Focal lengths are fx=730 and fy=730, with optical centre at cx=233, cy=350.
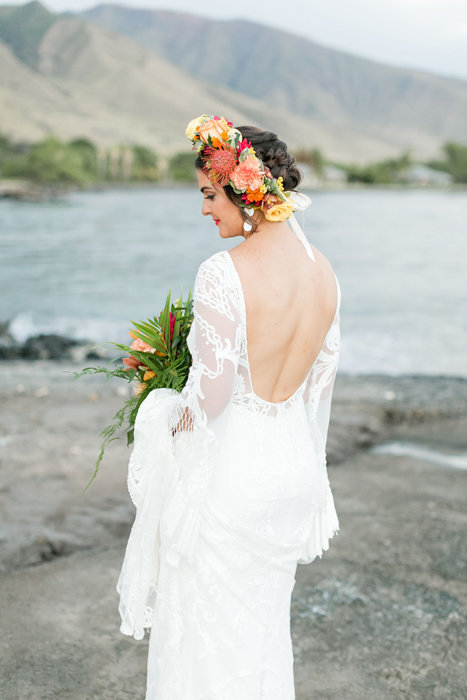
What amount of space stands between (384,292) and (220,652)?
27.4 meters

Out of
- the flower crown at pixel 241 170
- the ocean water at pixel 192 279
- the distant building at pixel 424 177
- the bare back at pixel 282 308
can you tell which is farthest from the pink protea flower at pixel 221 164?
the distant building at pixel 424 177

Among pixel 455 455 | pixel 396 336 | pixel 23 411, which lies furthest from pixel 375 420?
pixel 396 336

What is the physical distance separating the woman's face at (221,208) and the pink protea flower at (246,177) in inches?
4.2

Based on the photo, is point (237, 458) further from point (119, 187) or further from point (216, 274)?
point (119, 187)

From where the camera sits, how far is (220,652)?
8.52 feet

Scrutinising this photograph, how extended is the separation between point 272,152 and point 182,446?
1.09 m

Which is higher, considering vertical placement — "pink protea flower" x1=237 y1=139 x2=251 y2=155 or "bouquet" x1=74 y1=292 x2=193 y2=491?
"pink protea flower" x1=237 y1=139 x2=251 y2=155

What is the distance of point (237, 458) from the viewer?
2537 mm

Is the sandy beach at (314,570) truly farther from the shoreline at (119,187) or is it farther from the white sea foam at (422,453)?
the shoreline at (119,187)

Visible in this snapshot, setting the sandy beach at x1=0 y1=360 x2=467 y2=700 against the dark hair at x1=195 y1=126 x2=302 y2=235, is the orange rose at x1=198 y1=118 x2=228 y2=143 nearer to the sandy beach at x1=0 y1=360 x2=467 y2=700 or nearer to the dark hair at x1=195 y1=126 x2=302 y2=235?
the dark hair at x1=195 y1=126 x2=302 y2=235

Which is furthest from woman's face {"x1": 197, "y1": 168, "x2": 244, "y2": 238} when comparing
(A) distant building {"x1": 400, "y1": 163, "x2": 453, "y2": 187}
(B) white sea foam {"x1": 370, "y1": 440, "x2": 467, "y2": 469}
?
(A) distant building {"x1": 400, "y1": 163, "x2": 453, "y2": 187}

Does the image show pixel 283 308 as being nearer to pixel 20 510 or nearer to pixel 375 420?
pixel 20 510

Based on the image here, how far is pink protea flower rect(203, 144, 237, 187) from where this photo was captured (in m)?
2.45

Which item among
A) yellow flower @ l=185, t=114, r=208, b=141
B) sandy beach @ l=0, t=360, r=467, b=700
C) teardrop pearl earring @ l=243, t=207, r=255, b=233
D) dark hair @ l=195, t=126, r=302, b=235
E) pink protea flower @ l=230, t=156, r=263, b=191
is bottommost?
sandy beach @ l=0, t=360, r=467, b=700
